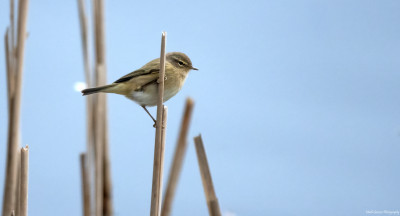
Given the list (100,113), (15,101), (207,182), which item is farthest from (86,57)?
(207,182)

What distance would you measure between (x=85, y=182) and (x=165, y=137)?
655 mm

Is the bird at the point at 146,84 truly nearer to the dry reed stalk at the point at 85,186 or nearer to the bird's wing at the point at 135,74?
the bird's wing at the point at 135,74

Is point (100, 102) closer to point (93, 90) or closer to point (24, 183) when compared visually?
point (93, 90)

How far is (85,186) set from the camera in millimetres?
2361

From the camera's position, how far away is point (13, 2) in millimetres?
1842

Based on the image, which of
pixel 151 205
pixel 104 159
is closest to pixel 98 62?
pixel 104 159

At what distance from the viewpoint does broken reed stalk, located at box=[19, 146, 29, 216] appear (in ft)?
6.05

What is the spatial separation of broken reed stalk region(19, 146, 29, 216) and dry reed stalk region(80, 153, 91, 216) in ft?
1.49

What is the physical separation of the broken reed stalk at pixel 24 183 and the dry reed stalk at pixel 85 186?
17.9 inches

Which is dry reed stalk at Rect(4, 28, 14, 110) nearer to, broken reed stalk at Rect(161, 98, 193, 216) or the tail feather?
the tail feather

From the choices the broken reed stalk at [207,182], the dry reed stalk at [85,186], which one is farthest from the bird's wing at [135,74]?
the broken reed stalk at [207,182]

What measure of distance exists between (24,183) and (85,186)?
51cm

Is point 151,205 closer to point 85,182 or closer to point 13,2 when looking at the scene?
point 85,182

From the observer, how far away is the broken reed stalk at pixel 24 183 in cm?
184
